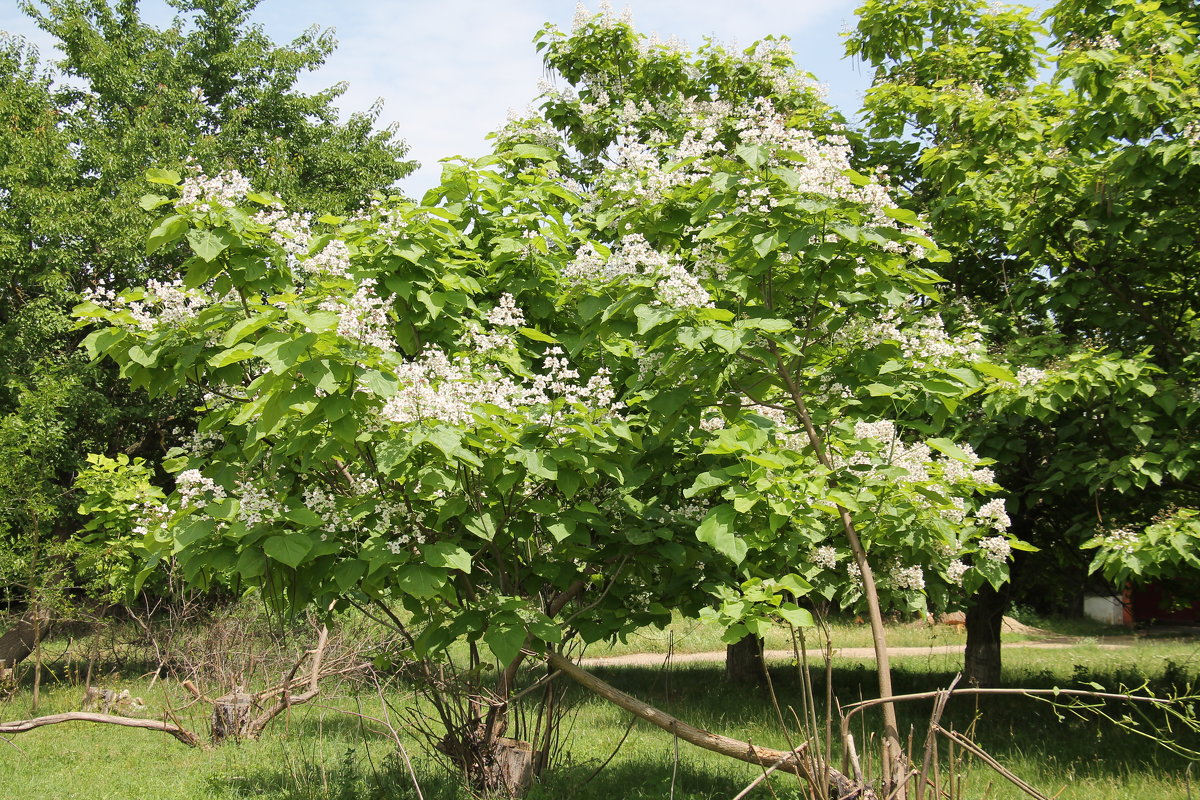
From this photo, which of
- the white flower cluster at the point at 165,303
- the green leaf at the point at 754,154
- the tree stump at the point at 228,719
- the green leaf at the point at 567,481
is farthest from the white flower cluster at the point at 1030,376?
the tree stump at the point at 228,719

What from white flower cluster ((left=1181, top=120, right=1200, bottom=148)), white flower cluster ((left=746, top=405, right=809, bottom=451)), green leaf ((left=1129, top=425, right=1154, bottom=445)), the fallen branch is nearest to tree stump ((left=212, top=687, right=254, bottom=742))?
the fallen branch

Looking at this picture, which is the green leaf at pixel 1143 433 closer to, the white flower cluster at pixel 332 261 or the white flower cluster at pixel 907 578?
the white flower cluster at pixel 907 578

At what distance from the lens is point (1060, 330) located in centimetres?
693

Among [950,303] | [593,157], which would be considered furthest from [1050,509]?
[593,157]

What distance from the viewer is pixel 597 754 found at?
21.9ft

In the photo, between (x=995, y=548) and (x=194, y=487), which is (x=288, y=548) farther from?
(x=995, y=548)

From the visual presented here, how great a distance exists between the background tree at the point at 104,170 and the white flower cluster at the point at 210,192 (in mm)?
7843

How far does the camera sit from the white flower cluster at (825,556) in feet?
12.7

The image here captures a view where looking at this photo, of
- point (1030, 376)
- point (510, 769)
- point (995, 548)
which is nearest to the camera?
point (995, 548)

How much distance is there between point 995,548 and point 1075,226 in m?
2.80

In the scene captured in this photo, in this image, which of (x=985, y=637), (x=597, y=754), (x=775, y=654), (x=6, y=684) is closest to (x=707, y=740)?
(x=597, y=754)

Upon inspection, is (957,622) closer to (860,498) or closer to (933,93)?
(933,93)

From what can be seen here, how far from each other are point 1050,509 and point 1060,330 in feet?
5.37

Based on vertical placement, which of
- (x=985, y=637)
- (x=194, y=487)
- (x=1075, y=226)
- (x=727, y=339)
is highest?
(x=1075, y=226)
